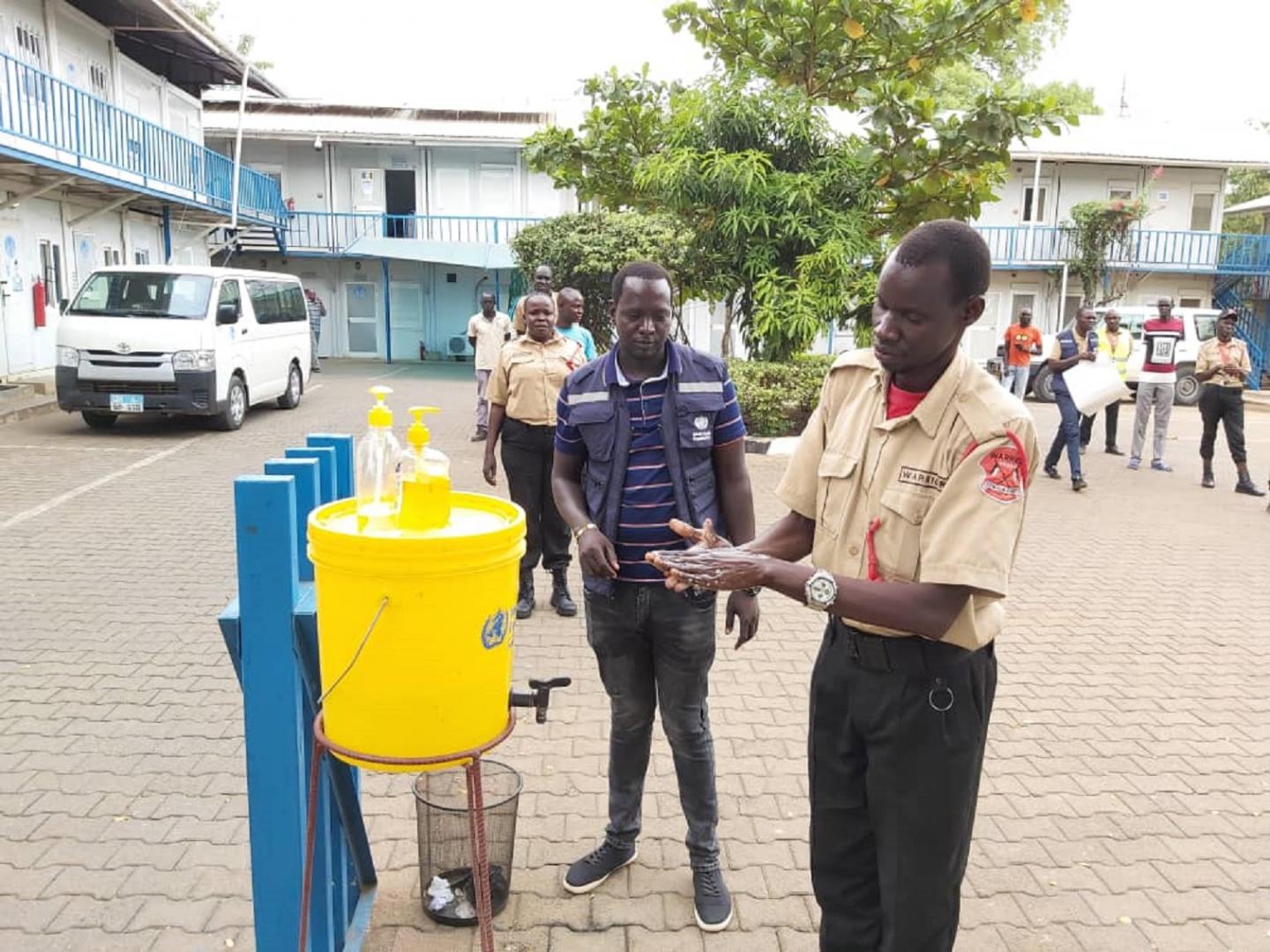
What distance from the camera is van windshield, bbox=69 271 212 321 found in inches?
452

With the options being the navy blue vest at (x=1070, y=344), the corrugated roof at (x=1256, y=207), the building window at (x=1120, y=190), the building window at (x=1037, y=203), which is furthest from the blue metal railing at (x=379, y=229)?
the corrugated roof at (x=1256, y=207)

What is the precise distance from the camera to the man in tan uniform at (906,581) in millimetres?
1907

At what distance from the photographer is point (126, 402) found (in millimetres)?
11305

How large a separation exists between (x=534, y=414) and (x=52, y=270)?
1393cm

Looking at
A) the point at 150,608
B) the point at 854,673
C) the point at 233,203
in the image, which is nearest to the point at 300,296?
the point at 233,203

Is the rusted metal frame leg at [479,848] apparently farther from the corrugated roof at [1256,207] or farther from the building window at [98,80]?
the corrugated roof at [1256,207]

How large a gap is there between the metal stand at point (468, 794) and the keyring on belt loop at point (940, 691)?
0.89 m

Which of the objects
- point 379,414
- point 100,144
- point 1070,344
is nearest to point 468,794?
point 379,414

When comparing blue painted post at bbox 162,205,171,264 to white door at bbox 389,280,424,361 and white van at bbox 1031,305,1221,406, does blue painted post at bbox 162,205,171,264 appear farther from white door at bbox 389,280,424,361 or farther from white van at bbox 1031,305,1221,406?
white van at bbox 1031,305,1221,406

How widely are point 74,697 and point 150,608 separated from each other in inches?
52.4

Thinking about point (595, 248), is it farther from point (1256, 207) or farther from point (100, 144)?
point (1256, 207)

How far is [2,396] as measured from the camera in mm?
12891

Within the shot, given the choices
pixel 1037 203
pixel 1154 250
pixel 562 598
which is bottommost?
pixel 562 598

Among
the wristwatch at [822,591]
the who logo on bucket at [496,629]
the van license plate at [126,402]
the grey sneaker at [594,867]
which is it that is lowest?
the grey sneaker at [594,867]
